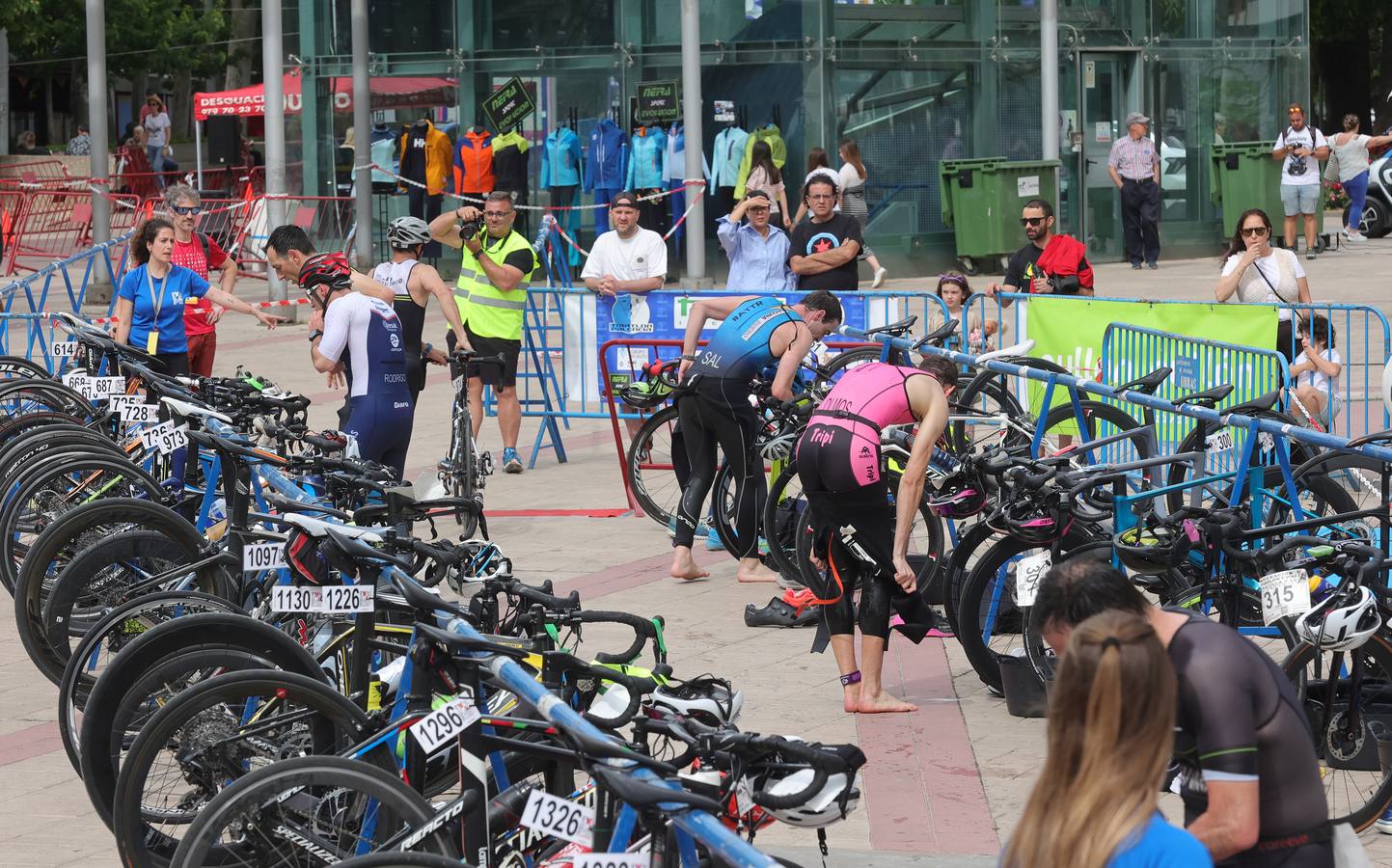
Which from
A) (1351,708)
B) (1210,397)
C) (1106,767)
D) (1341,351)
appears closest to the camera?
(1106,767)

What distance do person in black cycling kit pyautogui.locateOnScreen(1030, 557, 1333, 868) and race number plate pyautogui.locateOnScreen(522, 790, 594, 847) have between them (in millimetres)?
1037

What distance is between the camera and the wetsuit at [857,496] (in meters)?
7.37

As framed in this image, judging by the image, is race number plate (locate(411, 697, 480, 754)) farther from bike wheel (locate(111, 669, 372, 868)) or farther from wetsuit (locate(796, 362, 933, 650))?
wetsuit (locate(796, 362, 933, 650))

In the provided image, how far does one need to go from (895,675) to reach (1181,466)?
1521 mm

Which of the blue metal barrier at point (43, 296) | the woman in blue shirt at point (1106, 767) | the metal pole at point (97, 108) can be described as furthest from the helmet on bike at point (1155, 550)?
the metal pole at point (97, 108)

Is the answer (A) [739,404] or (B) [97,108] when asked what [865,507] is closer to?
(A) [739,404]

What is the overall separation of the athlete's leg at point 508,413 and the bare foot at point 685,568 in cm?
298

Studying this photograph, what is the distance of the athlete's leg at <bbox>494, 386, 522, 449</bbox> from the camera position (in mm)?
12477

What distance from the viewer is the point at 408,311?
11.1 m

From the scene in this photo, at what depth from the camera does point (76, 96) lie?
56125 mm

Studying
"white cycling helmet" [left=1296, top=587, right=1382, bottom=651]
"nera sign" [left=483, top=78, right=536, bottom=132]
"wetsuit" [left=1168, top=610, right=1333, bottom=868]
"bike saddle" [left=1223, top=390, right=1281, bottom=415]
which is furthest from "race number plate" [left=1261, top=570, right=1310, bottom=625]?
"nera sign" [left=483, top=78, right=536, bottom=132]

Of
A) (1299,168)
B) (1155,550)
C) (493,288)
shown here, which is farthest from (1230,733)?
(1299,168)

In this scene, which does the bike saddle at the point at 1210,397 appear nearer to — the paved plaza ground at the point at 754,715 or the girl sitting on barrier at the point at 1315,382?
the paved plaza ground at the point at 754,715

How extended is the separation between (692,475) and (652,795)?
6366 millimetres
